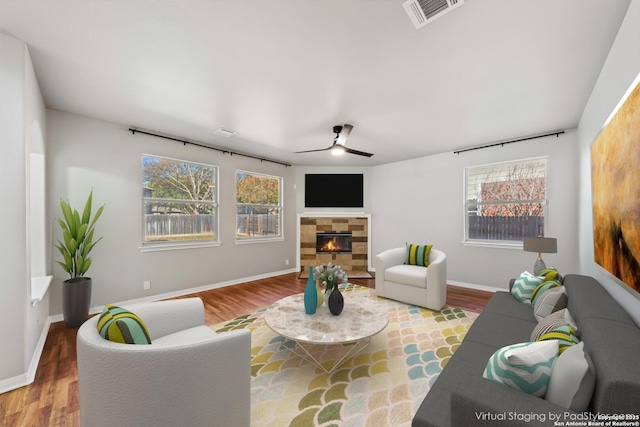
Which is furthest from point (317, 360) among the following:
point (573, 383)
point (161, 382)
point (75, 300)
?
point (75, 300)

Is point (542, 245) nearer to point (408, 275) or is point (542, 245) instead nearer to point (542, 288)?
point (542, 288)

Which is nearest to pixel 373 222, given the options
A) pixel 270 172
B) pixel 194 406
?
pixel 270 172

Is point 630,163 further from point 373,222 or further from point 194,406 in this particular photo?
point 373,222

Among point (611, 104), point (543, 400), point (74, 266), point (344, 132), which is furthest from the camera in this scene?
point (344, 132)

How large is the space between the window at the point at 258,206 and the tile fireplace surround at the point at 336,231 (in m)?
0.61

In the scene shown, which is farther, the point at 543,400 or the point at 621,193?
the point at 621,193

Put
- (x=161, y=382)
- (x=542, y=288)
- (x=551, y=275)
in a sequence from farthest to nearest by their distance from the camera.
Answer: (x=551, y=275) < (x=542, y=288) < (x=161, y=382)

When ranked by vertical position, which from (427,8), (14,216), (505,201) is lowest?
(14,216)

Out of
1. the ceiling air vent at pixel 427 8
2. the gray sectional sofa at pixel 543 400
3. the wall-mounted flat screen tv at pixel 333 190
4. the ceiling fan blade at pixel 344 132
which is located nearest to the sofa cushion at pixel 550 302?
the gray sectional sofa at pixel 543 400

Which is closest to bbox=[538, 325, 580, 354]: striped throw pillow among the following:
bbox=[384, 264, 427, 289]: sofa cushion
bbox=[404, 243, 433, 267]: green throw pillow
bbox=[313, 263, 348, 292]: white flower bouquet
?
bbox=[313, 263, 348, 292]: white flower bouquet

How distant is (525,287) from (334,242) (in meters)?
3.83

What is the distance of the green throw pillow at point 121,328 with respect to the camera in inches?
50.6

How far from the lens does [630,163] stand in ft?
4.83

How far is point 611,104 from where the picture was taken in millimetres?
1943
